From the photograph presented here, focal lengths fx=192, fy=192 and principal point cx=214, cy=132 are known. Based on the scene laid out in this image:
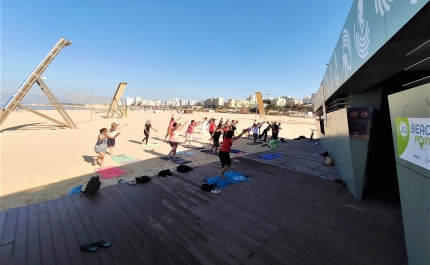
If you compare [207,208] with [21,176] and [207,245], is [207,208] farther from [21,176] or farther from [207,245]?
[21,176]

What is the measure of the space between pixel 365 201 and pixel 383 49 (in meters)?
3.81

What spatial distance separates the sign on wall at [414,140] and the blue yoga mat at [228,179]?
4.00 m

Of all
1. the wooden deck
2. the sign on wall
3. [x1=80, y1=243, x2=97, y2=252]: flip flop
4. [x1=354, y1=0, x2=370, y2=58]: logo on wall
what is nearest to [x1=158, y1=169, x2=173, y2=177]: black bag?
the wooden deck

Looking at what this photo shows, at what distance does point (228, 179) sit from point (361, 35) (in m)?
4.70

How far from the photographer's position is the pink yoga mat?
699 cm

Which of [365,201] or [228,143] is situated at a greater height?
[228,143]

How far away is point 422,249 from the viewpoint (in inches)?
88.7

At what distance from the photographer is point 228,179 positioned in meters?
6.10

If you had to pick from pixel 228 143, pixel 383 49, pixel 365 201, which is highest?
pixel 383 49

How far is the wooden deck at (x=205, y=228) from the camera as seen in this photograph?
2.86 m

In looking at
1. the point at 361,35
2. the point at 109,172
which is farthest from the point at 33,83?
the point at 361,35

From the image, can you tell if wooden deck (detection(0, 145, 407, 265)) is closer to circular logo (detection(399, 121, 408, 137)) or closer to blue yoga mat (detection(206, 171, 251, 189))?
blue yoga mat (detection(206, 171, 251, 189))

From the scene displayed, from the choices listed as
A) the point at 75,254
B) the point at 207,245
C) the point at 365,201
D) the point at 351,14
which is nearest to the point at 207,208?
the point at 207,245

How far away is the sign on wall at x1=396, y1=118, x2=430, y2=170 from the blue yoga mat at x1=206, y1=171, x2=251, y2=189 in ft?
13.1
